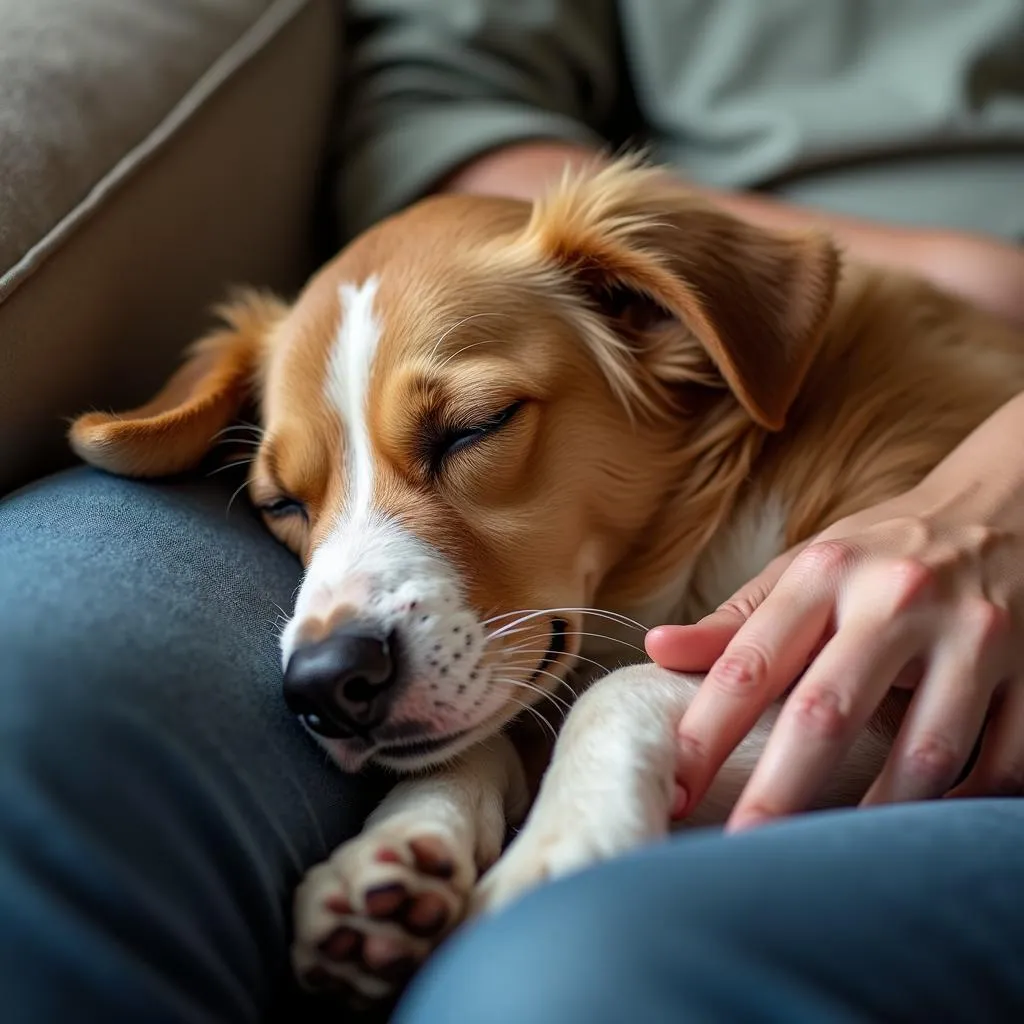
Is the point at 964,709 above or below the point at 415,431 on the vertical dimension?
below

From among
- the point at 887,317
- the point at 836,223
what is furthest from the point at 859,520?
the point at 836,223

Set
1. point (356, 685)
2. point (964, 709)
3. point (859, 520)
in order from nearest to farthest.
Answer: point (964, 709), point (356, 685), point (859, 520)

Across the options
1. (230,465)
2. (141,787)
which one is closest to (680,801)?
(141,787)

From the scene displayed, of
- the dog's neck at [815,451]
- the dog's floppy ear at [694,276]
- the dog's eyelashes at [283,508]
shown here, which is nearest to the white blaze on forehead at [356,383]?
the dog's eyelashes at [283,508]

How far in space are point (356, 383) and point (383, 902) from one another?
61 cm

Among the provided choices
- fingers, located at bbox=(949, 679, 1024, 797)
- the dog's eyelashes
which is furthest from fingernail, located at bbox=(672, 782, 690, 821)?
the dog's eyelashes

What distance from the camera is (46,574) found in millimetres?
970

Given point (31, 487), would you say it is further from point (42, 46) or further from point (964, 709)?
point (964, 709)

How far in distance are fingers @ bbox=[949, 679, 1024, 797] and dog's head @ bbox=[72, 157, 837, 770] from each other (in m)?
0.41

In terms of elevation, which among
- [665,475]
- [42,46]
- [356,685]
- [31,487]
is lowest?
[665,475]

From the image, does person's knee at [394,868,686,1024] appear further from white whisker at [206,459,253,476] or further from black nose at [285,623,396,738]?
white whisker at [206,459,253,476]

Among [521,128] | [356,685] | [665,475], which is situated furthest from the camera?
[521,128]

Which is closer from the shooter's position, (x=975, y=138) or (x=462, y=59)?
(x=975, y=138)

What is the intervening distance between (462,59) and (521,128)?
0.21 m
